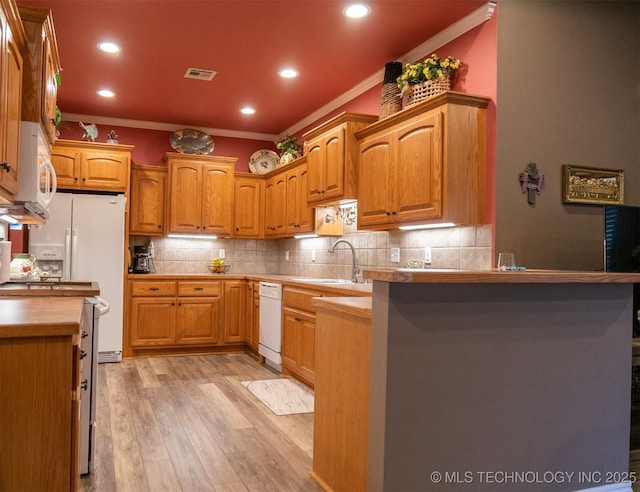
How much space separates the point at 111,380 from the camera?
4535 millimetres

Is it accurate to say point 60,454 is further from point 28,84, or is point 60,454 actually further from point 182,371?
point 182,371

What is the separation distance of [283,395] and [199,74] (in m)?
2.75

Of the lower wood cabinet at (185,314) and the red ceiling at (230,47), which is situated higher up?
the red ceiling at (230,47)

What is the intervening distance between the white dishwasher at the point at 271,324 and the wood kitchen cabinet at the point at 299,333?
0.24 feet

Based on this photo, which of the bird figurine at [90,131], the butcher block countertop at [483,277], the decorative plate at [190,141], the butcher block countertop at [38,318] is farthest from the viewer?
the decorative plate at [190,141]

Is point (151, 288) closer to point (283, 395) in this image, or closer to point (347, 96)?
point (283, 395)

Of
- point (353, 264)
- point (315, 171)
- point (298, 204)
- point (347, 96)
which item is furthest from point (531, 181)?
point (298, 204)

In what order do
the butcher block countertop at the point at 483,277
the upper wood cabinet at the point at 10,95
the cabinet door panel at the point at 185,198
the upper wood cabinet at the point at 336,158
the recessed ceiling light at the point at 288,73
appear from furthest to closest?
the cabinet door panel at the point at 185,198, the recessed ceiling light at the point at 288,73, the upper wood cabinet at the point at 336,158, the upper wood cabinet at the point at 10,95, the butcher block countertop at the point at 483,277

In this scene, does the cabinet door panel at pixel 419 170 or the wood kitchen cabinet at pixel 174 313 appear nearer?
the cabinet door panel at pixel 419 170

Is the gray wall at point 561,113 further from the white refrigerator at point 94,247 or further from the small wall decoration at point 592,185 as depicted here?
the white refrigerator at point 94,247

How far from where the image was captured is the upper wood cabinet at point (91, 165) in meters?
5.35

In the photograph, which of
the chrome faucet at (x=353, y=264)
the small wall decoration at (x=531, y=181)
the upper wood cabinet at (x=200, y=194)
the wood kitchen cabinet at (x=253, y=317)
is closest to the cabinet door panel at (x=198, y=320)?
the wood kitchen cabinet at (x=253, y=317)

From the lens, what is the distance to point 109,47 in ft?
13.0

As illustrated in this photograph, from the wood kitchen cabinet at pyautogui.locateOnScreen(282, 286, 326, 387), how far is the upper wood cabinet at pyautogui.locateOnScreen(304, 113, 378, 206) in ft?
2.83
